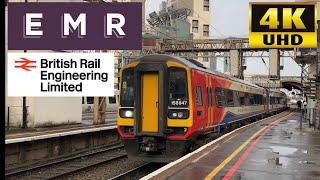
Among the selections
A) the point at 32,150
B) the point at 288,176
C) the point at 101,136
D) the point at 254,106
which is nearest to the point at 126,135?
the point at 32,150

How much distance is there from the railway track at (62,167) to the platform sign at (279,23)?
24.8ft

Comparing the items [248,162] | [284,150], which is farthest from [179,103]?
[284,150]

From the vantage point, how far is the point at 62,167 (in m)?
15.0

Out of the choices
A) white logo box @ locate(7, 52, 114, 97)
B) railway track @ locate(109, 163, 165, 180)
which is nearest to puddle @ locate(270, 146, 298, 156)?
railway track @ locate(109, 163, 165, 180)

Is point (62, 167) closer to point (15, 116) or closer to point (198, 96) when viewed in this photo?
point (198, 96)

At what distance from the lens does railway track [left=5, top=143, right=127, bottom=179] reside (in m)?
13.2

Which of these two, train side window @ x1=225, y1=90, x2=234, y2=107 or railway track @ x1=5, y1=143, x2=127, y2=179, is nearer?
railway track @ x1=5, y1=143, x2=127, y2=179

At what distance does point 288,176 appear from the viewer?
972 centimetres

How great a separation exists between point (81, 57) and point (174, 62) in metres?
5.99

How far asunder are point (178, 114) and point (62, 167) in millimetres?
4348

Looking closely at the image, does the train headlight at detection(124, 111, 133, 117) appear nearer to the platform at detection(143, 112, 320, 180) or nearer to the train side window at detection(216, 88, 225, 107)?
the platform at detection(143, 112, 320, 180)

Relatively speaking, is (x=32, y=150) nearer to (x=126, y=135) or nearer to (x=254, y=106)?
(x=126, y=135)

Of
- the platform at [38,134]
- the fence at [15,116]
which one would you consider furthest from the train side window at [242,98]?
the fence at [15,116]

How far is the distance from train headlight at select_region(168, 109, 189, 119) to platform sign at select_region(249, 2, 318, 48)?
6.76 metres
